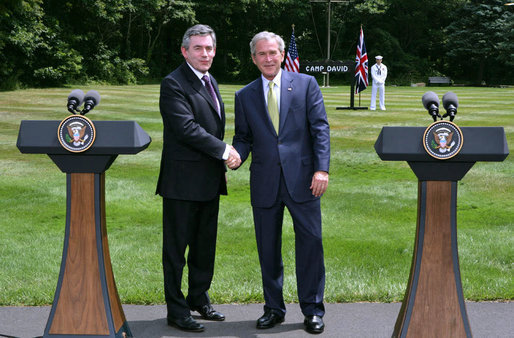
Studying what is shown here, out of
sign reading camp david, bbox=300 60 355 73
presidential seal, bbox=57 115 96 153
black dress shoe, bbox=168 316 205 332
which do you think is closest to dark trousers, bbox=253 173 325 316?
black dress shoe, bbox=168 316 205 332

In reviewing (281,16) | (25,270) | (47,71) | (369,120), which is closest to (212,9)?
(281,16)

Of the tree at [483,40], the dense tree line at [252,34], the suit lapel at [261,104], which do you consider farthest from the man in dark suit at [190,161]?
the tree at [483,40]

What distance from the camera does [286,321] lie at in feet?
13.7

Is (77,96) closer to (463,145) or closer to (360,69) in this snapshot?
(463,145)

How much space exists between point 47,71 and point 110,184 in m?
24.2

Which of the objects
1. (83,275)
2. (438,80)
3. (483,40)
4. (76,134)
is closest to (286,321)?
(83,275)

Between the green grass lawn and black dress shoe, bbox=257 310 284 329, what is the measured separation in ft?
1.69

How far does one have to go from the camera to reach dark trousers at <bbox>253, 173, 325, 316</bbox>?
13.3ft

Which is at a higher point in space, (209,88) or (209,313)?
(209,88)

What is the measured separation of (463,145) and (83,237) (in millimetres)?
2260

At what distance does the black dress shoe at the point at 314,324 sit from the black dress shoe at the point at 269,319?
7.8 inches

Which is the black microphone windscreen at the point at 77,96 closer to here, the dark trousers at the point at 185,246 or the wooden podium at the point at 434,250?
the dark trousers at the point at 185,246

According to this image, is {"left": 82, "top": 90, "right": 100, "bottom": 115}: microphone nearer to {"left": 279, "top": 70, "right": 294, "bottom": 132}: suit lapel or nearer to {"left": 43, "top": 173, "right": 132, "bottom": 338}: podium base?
{"left": 43, "top": 173, "right": 132, "bottom": 338}: podium base

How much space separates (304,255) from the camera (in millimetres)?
4098
